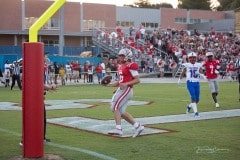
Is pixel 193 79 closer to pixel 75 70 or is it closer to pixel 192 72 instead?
pixel 192 72

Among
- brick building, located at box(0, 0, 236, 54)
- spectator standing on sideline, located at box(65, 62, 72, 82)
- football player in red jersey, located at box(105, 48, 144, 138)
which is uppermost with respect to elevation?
brick building, located at box(0, 0, 236, 54)

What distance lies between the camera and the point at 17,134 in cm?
1015

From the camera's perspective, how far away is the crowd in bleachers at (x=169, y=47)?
41219mm

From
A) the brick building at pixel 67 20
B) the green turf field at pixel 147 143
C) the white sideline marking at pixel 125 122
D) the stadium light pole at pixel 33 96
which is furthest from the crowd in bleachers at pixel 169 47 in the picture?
the stadium light pole at pixel 33 96

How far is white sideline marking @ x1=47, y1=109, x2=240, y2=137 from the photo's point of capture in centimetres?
1067

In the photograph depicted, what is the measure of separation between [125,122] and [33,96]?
502 centimetres

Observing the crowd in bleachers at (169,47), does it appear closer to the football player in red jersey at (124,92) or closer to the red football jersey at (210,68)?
the red football jersey at (210,68)

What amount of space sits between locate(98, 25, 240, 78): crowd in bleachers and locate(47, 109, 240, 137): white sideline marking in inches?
969

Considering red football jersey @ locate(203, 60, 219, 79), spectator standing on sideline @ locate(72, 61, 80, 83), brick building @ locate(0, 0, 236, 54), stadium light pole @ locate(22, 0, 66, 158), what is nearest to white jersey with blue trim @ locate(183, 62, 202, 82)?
red football jersey @ locate(203, 60, 219, 79)

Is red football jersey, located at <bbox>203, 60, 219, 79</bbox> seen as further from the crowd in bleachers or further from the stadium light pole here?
the crowd in bleachers

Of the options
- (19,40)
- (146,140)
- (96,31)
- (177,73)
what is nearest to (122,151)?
(146,140)

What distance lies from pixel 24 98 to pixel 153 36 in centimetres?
3803

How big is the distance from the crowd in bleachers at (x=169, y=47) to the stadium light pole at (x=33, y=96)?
3149 cm

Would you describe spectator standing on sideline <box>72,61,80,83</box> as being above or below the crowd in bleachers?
below
